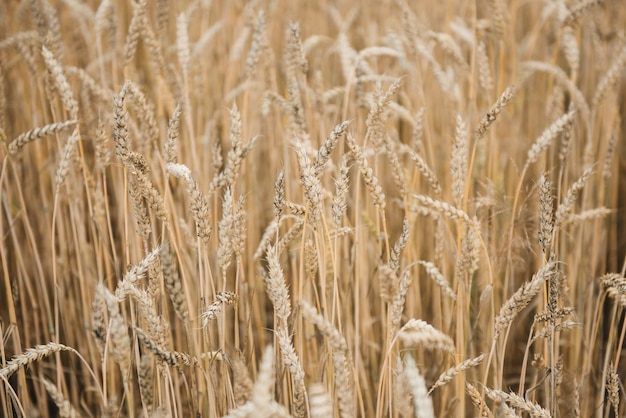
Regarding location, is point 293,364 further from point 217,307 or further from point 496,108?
point 496,108

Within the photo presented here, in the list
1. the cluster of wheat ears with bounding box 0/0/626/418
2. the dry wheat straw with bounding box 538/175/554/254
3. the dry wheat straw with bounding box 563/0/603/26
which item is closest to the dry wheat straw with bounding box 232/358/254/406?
the cluster of wheat ears with bounding box 0/0/626/418

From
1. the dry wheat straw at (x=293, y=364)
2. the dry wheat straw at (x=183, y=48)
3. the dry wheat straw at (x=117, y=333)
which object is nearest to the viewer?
the dry wheat straw at (x=117, y=333)

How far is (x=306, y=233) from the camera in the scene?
129cm

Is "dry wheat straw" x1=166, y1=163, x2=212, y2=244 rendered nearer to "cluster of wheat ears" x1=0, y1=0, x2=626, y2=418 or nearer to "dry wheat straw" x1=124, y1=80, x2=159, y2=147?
"cluster of wheat ears" x1=0, y1=0, x2=626, y2=418

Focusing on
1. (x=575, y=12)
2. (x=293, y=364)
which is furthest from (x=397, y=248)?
(x=575, y=12)

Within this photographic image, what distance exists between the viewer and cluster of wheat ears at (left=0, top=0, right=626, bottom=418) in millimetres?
931

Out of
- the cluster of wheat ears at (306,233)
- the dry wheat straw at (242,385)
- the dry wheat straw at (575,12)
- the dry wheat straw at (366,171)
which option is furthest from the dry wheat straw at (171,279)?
the dry wheat straw at (575,12)

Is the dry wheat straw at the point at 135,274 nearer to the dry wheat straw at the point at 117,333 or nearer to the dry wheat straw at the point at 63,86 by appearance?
the dry wheat straw at the point at 117,333

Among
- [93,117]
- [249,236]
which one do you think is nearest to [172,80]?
[93,117]

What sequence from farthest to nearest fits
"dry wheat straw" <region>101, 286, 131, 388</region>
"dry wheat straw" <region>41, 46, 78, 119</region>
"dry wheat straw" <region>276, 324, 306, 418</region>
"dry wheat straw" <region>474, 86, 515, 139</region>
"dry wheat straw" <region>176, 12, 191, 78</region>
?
"dry wheat straw" <region>176, 12, 191, 78</region> < "dry wheat straw" <region>41, 46, 78, 119</region> < "dry wheat straw" <region>474, 86, 515, 139</region> < "dry wheat straw" <region>276, 324, 306, 418</region> < "dry wheat straw" <region>101, 286, 131, 388</region>

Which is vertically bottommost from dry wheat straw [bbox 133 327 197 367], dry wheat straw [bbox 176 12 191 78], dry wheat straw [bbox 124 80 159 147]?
dry wheat straw [bbox 133 327 197 367]

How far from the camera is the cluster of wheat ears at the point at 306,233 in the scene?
931 millimetres

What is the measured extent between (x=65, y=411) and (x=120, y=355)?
14 cm

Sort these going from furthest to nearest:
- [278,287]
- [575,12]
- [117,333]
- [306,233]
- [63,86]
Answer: [575,12] < [306,233] < [63,86] < [278,287] < [117,333]
